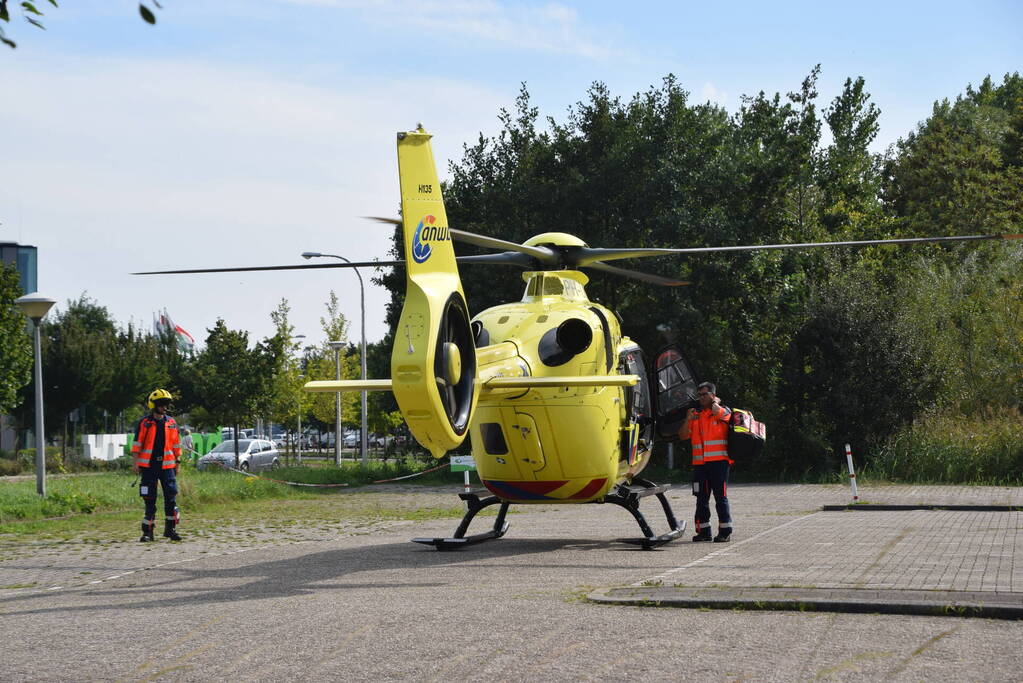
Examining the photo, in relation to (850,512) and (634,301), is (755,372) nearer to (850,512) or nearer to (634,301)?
(634,301)

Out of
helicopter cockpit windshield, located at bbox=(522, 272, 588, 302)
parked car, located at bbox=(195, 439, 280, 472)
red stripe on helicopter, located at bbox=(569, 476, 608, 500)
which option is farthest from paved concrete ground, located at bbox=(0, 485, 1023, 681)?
parked car, located at bbox=(195, 439, 280, 472)

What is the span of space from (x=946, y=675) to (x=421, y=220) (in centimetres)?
625

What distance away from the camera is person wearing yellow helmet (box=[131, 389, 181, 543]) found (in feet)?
50.8

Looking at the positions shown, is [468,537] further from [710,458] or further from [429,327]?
[429,327]

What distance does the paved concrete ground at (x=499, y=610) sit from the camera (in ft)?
22.4

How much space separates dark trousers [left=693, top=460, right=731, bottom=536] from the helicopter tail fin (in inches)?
177

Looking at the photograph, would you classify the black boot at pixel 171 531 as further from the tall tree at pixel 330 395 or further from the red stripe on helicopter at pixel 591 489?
the tall tree at pixel 330 395

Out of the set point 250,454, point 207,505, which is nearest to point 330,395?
point 250,454

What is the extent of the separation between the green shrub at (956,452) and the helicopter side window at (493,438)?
53.5ft

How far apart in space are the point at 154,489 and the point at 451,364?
7260mm

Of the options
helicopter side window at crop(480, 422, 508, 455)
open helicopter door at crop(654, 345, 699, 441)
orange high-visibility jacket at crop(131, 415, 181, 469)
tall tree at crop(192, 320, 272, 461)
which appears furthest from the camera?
tall tree at crop(192, 320, 272, 461)

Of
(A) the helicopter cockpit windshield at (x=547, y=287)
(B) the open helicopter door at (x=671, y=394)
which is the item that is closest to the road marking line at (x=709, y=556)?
(B) the open helicopter door at (x=671, y=394)

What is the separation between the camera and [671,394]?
14.7m

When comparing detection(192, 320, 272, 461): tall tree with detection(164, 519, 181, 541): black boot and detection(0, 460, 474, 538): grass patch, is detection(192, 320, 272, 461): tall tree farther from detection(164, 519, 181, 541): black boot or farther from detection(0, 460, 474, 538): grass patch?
detection(164, 519, 181, 541): black boot
